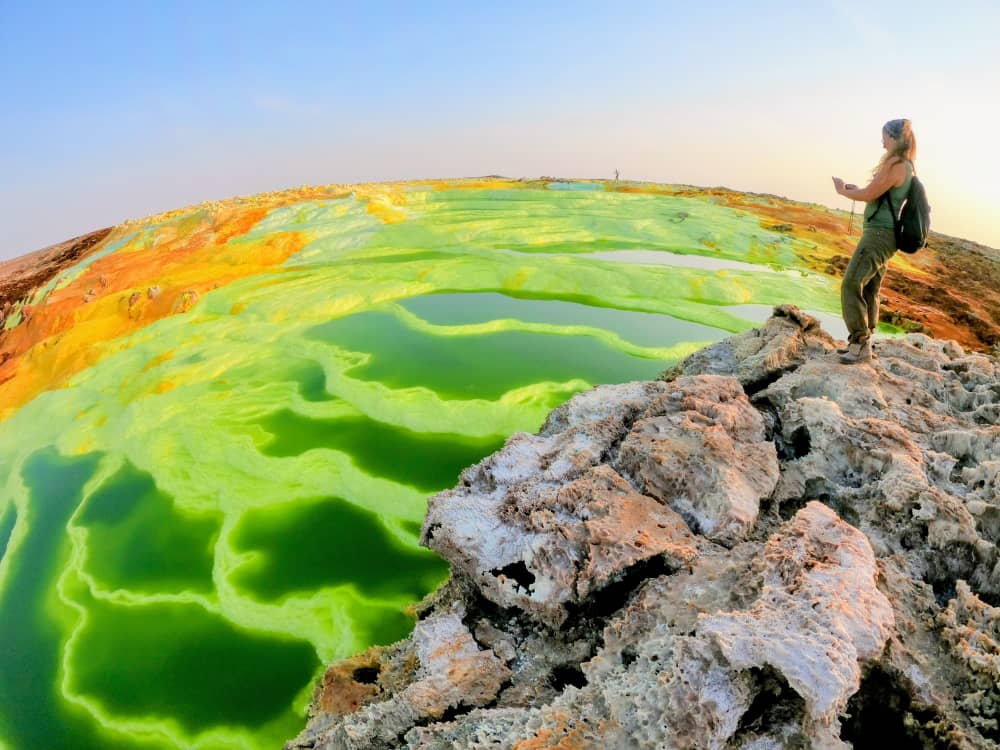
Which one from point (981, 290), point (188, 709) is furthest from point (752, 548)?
point (981, 290)

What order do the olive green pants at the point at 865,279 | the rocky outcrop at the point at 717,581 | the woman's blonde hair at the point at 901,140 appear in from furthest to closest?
the olive green pants at the point at 865,279 < the woman's blonde hair at the point at 901,140 < the rocky outcrop at the point at 717,581

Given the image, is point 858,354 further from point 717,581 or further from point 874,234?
point 717,581

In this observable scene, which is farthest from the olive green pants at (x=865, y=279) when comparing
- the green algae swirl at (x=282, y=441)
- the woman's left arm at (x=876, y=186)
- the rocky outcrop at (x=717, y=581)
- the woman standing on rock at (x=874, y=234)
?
the green algae swirl at (x=282, y=441)

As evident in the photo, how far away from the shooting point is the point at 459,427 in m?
6.18

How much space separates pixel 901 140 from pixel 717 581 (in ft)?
11.5

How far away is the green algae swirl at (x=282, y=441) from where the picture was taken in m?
4.14

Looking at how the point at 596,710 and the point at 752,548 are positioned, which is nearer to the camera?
the point at 596,710

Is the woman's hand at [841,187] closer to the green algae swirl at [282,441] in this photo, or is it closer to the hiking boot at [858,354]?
the hiking boot at [858,354]

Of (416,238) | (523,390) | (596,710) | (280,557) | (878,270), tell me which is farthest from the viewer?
(416,238)

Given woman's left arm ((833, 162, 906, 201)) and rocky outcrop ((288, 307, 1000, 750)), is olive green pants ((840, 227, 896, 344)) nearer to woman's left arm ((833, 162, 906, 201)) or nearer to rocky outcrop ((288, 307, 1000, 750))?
woman's left arm ((833, 162, 906, 201))

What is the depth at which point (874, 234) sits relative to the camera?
4.39 m

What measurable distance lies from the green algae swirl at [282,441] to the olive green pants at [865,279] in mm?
2695

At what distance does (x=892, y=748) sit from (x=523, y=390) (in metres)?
4.92

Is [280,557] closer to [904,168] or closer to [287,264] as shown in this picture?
[904,168]
